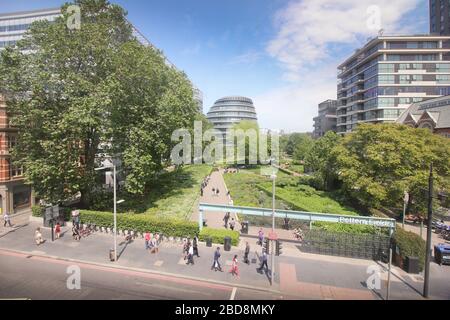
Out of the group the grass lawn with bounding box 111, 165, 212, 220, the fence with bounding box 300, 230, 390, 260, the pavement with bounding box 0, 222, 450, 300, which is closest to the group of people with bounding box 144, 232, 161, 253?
the pavement with bounding box 0, 222, 450, 300

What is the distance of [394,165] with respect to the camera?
103ft

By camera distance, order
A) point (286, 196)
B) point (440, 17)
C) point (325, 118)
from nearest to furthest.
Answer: point (286, 196) < point (440, 17) < point (325, 118)

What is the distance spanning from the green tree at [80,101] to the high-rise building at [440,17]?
9861cm

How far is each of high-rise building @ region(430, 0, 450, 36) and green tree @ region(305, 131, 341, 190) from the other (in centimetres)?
6749

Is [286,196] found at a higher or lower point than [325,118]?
lower

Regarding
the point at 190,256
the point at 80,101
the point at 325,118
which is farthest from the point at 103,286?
the point at 325,118

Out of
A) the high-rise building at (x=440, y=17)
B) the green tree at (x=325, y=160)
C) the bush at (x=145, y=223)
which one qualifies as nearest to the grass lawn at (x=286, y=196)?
the green tree at (x=325, y=160)

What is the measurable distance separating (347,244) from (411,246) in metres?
4.18

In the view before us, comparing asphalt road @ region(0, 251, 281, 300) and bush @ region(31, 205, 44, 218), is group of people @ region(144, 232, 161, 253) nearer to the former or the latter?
asphalt road @ region(0, 251, 281, 300)

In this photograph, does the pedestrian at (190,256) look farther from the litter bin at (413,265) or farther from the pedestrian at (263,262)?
the litter bin at (413,265)

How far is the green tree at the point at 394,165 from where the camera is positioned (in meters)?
30.3

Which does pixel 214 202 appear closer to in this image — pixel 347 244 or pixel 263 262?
pixel 347 244

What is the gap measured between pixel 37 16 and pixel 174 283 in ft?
270

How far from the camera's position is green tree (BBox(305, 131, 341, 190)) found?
144 feet
